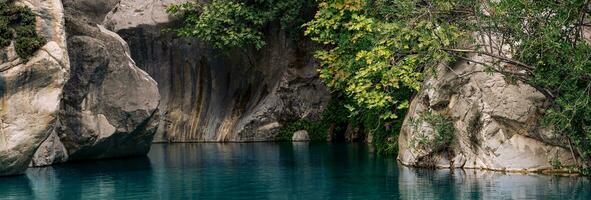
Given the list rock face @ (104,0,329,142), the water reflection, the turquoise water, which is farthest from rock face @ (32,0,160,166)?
the water reflection

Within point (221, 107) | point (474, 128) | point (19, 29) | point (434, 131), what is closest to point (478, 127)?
point (474, 128)

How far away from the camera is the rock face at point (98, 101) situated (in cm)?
3203

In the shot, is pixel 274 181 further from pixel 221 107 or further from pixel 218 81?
pixel 218 81

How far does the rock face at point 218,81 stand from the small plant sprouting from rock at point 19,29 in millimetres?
15505

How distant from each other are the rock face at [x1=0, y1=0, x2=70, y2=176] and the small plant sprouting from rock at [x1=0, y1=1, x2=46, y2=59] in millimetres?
188

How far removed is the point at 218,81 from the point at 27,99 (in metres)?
19.0

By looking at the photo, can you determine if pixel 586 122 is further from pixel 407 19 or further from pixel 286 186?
pixel 286 186

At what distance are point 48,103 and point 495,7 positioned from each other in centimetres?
1210

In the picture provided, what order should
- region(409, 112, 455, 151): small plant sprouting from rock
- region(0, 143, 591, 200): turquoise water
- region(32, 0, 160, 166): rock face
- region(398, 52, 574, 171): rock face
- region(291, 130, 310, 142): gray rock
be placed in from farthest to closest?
1. region(291, 130, 310, 142): gray rock
2. region(32, 0, 160, 166): rock face
3. region(409, 112, 455, 151): small plant sprouting from rock
4. region(398, 52, 574, 171): rock face
5. region(0, 143, 591, 200): turquoise water

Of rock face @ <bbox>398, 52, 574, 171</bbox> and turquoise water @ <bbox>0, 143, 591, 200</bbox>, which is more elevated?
rock face @ <bbox>398, 52, 574, 171</bbox>

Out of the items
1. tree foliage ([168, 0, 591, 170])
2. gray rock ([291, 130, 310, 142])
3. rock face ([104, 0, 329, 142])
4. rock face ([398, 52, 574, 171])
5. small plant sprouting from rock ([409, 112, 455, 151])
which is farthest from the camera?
gray rock ([291, 130, 310, 142])

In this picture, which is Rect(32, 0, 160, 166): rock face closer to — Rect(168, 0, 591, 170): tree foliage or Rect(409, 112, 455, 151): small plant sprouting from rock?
Rect(168, 0, 591, 170): tree foliage

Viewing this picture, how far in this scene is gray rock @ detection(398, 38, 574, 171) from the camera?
2547 centimetres

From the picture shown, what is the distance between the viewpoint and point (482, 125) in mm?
26375
